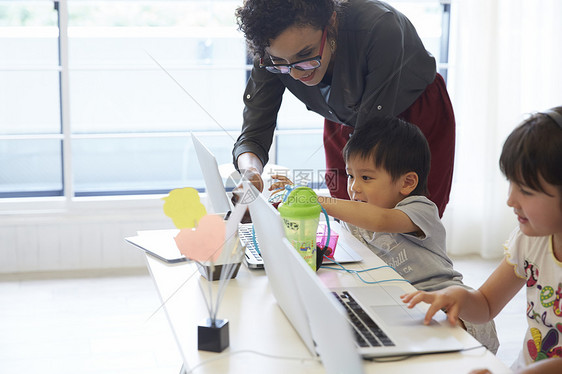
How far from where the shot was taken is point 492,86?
3377mm

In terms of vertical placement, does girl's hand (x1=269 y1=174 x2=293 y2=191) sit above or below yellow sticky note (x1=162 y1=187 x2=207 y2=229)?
below

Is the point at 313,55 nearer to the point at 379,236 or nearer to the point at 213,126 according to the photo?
the point at 379,236

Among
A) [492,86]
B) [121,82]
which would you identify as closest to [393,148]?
[492,86]

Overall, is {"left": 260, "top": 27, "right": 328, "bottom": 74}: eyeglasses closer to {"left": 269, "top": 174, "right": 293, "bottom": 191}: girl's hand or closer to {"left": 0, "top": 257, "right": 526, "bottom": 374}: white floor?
{"left": 269, "top": 174, "right": 293, "bottom": 191}: girl's hand

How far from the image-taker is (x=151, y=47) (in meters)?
3.32

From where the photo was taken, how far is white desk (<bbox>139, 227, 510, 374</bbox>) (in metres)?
0.99

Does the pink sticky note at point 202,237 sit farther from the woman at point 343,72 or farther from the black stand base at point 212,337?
the woman at point 343,72

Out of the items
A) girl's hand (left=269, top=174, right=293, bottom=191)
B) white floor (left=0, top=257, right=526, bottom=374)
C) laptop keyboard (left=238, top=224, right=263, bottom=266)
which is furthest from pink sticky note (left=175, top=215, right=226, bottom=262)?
white floor (left=0, top=257, right=526, bottom=374)

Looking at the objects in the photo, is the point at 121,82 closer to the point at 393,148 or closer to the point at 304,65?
the point at 304,65

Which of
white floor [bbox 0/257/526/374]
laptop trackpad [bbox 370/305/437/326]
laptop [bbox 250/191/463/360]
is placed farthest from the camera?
white floor [bbox 0/257/526/374]

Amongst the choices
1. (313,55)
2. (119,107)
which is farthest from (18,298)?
(313,55)

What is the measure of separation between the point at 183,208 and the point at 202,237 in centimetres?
6

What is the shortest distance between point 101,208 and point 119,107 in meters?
0.64

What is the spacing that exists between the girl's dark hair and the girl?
2.12 feet
